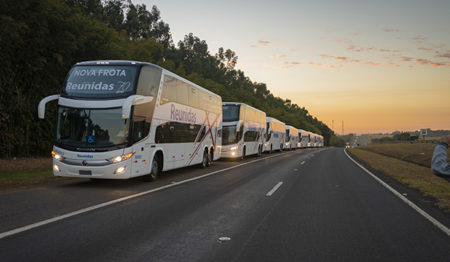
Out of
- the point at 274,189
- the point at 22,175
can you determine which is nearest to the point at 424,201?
the point at 274,189

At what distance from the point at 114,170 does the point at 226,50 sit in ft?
334

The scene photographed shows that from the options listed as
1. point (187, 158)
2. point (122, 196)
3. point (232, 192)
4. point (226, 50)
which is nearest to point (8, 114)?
point (187, 158)

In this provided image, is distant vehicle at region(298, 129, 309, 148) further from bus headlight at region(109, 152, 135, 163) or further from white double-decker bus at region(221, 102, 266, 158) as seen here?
bus headlight at region(109, 152, 135, 163)

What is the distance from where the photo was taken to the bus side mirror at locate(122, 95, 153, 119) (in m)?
10.0

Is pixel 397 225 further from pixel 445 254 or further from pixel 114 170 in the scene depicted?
pixel 114 170

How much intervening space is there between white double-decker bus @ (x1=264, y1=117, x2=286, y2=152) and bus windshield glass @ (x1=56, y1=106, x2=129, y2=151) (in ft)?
89.0

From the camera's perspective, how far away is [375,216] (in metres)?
7.24

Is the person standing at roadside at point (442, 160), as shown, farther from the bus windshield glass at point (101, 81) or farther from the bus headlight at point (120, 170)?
the bus windshield glass at point (101, 81)

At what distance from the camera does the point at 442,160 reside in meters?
3.64

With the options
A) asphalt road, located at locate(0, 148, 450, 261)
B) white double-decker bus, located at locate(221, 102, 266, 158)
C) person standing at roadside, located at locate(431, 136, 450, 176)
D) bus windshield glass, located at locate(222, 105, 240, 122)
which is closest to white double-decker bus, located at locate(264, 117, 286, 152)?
white double-decker bus, located at locate(221, 102, 266, 158)

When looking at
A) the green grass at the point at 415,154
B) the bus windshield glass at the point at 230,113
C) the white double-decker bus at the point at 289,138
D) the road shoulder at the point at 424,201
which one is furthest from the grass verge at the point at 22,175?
the white double-decker bus at the point at 289,138

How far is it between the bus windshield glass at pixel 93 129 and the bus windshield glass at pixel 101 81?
587mm

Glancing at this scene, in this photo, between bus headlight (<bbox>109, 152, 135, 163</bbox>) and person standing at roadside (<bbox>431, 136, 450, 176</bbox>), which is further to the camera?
bus headlight (<bbox>109, 152, 135, 163</bbox>)

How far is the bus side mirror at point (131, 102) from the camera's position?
395 inches
